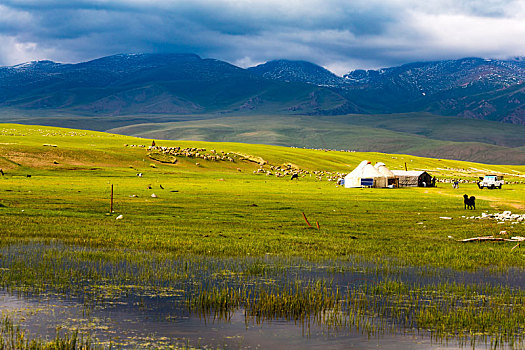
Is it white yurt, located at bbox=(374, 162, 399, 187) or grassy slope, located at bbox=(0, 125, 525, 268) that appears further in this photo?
white yurt, located at bbox=(374, 162, 399, 187)

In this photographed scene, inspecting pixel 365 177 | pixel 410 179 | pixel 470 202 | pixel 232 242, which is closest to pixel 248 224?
pixel 232 242

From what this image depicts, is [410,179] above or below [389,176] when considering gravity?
below

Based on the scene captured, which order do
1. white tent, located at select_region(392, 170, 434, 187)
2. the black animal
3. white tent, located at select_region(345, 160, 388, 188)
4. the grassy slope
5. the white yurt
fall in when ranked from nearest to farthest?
the grassy slope → the black animal → white tent, located at select_region(345, 160, 388, 188) → the white yurt → white tent, located at select_region(392, 170, 434, 187)

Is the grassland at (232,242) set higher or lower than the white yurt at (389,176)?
lower

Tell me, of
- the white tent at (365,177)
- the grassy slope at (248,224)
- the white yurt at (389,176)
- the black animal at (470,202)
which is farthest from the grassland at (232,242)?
the white yurt at (389,176)

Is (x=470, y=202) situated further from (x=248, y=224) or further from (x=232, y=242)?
(x=232, y=242)

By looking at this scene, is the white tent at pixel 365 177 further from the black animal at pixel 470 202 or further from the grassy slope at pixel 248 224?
the black animal at pixel 470 202

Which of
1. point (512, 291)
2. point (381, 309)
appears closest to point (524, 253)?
point (512, 291)

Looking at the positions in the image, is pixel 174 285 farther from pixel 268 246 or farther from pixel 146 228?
pixel 146 228

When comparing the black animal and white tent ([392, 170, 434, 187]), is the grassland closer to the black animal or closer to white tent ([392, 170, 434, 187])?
the black animal

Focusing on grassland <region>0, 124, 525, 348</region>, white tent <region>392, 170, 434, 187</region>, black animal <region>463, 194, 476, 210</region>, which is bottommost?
grassland <region>0, 124, 525, 348</region>

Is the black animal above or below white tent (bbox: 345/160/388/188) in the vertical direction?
below

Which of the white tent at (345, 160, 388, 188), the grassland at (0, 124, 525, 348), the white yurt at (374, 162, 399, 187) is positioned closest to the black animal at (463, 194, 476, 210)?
the grassland at (0, 124, 525, 348)

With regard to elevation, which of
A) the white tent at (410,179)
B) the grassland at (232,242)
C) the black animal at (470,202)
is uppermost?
the white tent at (410,179)
